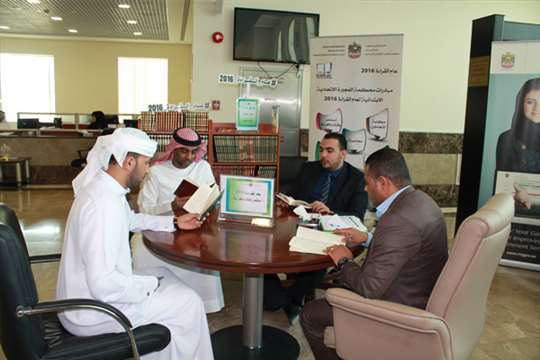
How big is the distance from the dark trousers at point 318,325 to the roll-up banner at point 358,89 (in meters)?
2.94

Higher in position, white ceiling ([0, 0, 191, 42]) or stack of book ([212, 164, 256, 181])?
white ceiling ([0, 0, 191, 42])

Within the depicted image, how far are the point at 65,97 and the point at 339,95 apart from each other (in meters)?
9.74

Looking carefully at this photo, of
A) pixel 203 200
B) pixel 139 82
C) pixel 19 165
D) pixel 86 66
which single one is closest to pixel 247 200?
pixel 203 200

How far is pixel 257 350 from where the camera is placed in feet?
8.43

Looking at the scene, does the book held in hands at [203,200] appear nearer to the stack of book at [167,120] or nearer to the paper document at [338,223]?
the paper document at [338,223]

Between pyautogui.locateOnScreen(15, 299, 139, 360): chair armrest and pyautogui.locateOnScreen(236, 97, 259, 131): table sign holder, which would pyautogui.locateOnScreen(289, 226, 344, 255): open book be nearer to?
pyautogui.locateOnScreen(15, 299, 139, 360): chair armrest

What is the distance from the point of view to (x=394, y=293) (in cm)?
178

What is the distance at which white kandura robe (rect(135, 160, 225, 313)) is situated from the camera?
2.96 meters

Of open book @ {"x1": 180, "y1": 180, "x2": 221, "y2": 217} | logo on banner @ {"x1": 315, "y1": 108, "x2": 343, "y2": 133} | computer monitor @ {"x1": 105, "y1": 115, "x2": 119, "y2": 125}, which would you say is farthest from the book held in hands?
computer monitor @ {"x1": 105, "y1": 115, "x2": 119, "y2": 125}

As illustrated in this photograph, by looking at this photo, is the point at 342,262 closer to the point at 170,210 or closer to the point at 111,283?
the point at 111,283

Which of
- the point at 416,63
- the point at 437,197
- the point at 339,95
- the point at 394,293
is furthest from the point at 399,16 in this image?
the point at 394,293

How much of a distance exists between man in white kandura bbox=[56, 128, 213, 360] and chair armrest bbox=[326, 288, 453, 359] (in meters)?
0.61

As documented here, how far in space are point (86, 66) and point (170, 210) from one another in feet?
35.0

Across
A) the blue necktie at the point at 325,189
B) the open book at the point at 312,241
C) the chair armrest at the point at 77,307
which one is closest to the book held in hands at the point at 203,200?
the open book at the point at 312,241
